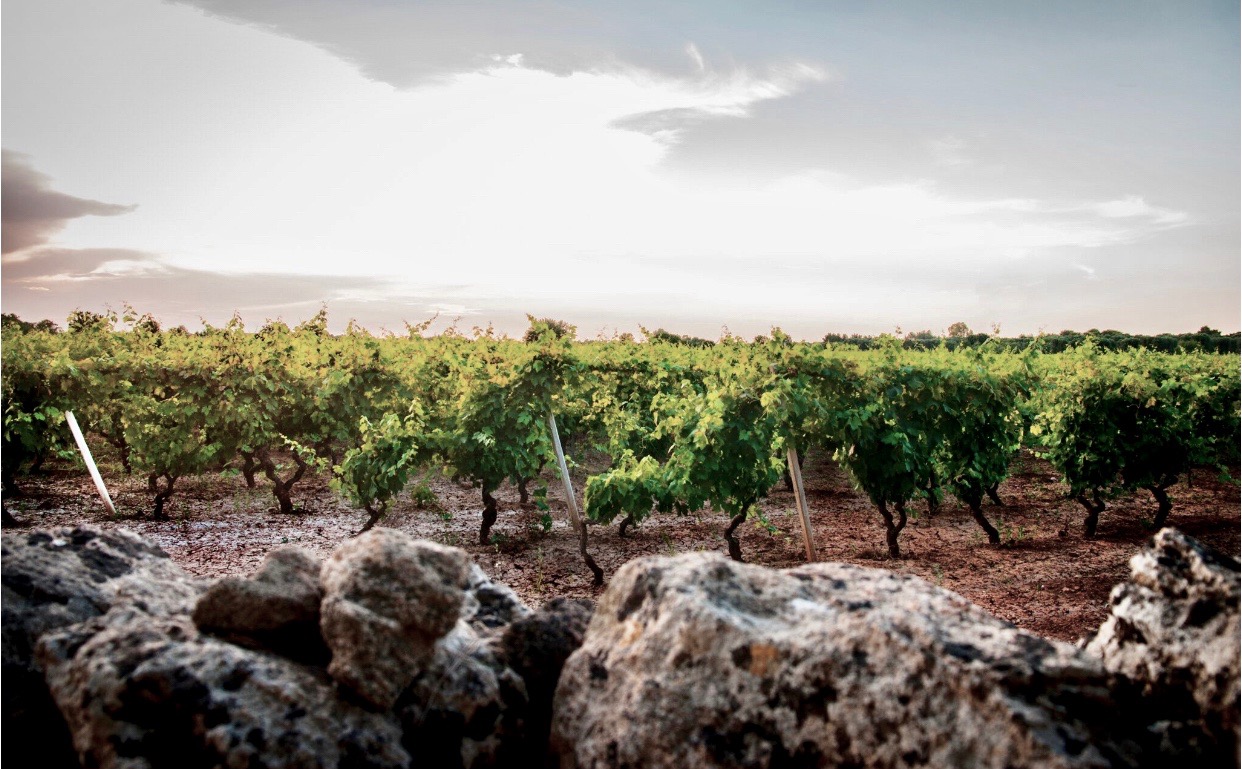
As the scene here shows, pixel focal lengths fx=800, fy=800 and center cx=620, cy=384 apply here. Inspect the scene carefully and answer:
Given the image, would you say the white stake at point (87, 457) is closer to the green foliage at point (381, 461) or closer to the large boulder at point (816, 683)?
the green foliage at point (381, 461)

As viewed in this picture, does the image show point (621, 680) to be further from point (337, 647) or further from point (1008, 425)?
point (1008, 425)

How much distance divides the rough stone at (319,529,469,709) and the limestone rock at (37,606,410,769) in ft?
0.43

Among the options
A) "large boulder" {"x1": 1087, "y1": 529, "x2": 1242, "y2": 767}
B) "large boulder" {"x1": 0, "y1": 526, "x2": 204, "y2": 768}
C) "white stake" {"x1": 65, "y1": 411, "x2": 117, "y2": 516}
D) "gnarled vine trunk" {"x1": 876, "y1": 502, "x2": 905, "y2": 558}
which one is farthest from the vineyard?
"large boulder" {"x1": 1087, "y1": 529, "x2": 1242, "y2": 767}

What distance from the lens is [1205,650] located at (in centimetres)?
269

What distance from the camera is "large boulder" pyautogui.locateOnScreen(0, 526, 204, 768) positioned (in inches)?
124

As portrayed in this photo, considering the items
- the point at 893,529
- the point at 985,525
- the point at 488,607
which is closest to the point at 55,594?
the point at 488,607

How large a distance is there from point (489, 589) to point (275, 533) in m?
11.0

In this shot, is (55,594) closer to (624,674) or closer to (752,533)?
(624,674)

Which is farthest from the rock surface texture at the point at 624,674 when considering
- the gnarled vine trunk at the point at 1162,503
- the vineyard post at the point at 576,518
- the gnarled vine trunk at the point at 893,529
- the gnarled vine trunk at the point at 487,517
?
the gnarled vine trunk at the point at 1162,503

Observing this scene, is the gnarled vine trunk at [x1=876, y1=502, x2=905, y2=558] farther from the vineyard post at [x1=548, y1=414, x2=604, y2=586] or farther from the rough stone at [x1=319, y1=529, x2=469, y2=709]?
the rough stone at [x1=319, y1=529, x2=469, y2=709]

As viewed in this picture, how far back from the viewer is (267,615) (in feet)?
10.3

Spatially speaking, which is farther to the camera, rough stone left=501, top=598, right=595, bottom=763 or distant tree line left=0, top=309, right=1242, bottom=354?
distant tree line left=0, top=309, right=1242, bottom=354

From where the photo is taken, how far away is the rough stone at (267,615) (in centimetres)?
314

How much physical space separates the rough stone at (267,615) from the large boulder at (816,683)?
3.44 feet
